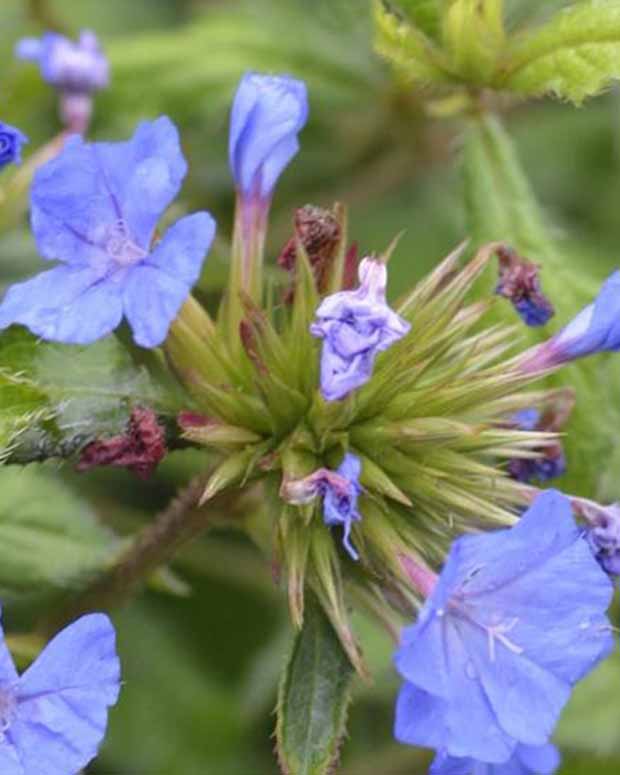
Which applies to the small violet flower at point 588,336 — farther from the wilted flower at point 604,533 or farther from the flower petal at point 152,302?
the flower petal at point 152,302

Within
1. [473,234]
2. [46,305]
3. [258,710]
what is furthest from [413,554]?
[258,710]

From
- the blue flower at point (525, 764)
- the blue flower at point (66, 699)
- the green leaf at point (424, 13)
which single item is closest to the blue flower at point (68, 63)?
the green leaf at point (424, 13)

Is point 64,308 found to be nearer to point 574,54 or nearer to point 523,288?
point 523,288

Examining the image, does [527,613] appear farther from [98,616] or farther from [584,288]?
[584,288]

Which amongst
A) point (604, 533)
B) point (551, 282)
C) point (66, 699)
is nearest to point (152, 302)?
point (66, 699)

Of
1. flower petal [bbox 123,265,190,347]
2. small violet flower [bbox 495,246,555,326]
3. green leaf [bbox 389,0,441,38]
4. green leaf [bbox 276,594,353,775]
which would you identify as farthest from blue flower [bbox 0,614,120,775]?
green leaf [bbox 389,0,441,38]

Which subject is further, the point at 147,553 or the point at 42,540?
the point at 42,540
